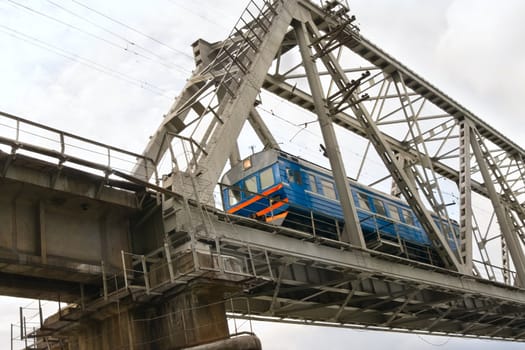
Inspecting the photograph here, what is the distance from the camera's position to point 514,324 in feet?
109

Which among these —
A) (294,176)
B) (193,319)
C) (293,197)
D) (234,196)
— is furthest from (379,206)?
(193,319)

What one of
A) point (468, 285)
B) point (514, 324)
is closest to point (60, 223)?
point (468, 285)

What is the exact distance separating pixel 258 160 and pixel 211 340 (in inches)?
411

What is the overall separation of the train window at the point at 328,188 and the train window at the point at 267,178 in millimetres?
2652

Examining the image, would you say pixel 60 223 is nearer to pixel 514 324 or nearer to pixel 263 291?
pixel 263 291

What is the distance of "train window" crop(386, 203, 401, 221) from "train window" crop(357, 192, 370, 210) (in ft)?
6.73

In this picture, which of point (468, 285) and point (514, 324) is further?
point (514, 324)

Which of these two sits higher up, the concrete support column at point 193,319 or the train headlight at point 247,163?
the train headlight at point 247,163

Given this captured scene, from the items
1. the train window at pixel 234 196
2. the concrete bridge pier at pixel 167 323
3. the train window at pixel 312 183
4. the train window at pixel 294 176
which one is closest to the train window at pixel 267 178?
the train window at pixel 294 176

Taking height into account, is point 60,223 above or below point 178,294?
above

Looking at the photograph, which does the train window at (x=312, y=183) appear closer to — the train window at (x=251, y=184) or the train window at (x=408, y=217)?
the train window at (x=251, y=184)

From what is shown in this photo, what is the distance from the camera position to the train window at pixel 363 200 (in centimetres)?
2373

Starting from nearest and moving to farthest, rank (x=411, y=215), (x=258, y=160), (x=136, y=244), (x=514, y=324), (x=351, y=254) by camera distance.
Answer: (x=136, y=244) < (x=351, y=254) < (x=258, y=160) < (x=411, y=215) < (x=514, y=324)

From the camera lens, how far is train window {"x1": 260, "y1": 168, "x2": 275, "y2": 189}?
20.0 metres
